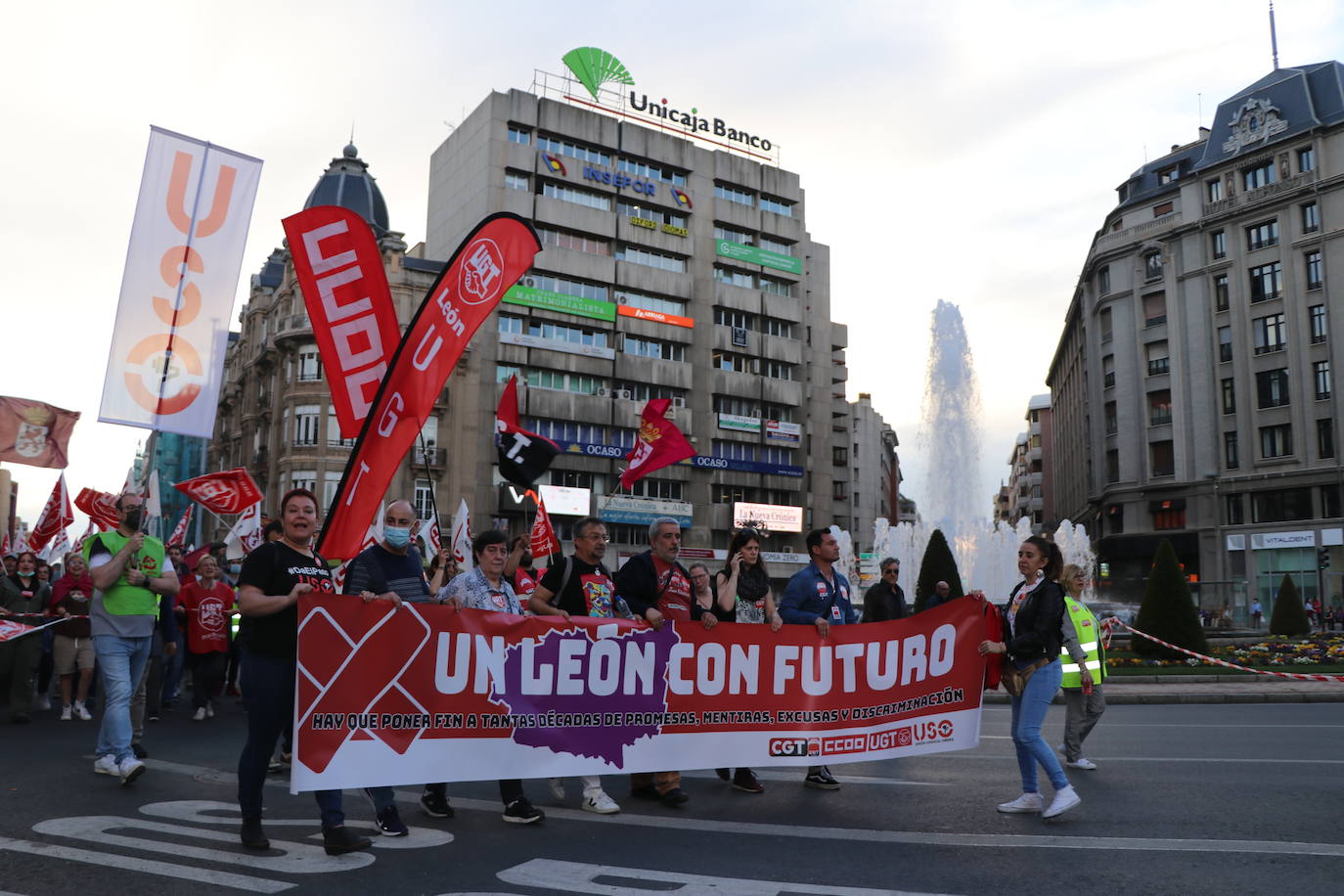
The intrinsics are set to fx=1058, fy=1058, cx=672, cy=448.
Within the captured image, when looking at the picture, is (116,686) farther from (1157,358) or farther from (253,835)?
(1157,358)

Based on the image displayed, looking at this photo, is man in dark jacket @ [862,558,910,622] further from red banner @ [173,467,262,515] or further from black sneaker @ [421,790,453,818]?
red banner @ [173,467,262,515]

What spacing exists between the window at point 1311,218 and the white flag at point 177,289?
2236 inches

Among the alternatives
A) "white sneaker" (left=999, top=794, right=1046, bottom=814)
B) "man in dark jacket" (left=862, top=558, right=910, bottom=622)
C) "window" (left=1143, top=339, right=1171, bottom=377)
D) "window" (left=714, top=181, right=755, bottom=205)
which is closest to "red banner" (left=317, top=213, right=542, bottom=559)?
"white sneaker" (left=999, top=794, right=1046, bottom=814)

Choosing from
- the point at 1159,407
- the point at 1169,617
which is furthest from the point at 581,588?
the point at 1159,407

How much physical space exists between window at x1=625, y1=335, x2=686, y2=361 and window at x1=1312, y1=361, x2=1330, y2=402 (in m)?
31.9

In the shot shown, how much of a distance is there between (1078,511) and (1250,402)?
20.0 meters

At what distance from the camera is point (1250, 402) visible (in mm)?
54062

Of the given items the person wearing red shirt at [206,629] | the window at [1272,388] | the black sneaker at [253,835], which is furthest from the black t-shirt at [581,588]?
the window at [1272,388]

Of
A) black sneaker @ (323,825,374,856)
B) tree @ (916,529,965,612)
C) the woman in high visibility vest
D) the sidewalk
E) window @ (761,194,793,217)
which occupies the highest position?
window @ (761,194,793,217)

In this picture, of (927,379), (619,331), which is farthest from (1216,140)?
(619,331)

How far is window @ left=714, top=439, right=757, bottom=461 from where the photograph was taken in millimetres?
59688

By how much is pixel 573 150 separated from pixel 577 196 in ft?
9.17

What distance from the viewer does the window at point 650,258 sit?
5834cm

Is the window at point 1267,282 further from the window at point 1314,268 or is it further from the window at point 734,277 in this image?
the window at point 734,277
